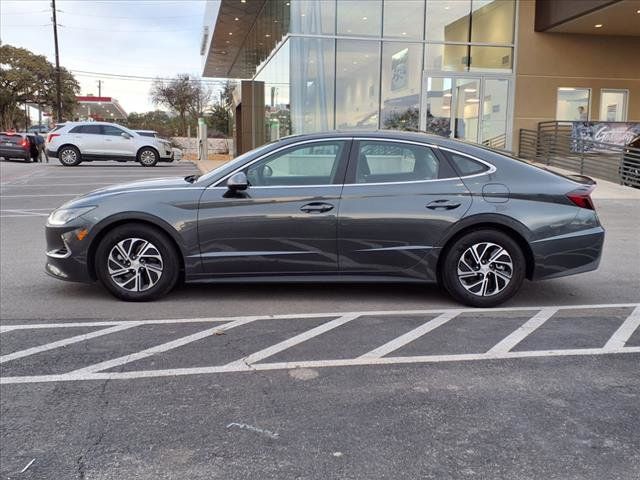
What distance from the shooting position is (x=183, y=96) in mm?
57906

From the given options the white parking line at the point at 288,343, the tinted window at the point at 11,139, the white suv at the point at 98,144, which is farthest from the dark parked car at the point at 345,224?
the tinted window at the point at 11,139

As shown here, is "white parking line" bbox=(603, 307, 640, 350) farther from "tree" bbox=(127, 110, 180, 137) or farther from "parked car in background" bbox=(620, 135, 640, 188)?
"tree" bbox=(127, 110, 180, 137)

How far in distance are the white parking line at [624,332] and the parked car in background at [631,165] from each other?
42.2ft

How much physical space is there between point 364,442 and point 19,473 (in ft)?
5.35

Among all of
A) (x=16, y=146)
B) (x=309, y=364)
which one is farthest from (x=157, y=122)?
(x=309, y=364)

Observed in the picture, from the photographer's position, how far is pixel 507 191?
5367mm

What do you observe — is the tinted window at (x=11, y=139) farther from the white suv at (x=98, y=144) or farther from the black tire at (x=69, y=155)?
the black tire at (x=69, y=155)

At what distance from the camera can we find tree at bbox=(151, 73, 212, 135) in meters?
58.1

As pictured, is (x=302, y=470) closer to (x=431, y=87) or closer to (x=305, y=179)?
(x=305, y=179)

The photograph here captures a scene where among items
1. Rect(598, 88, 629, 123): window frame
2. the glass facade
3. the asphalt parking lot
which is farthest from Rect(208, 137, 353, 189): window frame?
Rect(598, 88, 629, 123): window frame

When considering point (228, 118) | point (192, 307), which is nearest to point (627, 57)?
point (192, 307)

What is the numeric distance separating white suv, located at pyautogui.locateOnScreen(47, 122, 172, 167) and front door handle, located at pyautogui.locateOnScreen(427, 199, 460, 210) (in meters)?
22.0

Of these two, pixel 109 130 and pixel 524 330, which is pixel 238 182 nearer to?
pixel 524 330

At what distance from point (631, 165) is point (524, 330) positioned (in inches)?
558
